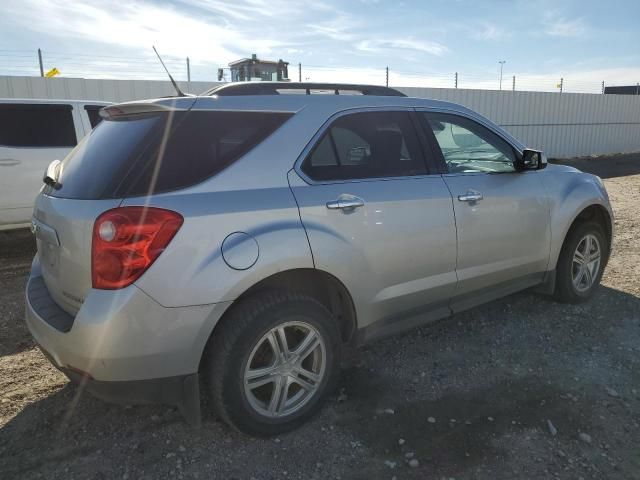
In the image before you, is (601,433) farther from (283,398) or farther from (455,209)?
(283,398)

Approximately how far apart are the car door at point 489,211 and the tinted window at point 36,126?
196 inches

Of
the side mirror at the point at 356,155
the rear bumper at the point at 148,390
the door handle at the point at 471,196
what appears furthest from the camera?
the door handle at the point at 471,196

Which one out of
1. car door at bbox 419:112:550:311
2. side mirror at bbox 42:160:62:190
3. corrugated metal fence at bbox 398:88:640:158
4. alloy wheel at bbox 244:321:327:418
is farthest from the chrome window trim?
corrugated metal fence at bbox 398:88:640:158

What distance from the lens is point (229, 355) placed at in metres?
2.42

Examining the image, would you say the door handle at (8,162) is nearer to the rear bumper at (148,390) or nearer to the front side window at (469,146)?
the rear bumper at (148,390)

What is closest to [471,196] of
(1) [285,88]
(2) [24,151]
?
(1) [285,88]

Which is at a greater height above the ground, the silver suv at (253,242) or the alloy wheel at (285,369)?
the silver suv at (253,242)

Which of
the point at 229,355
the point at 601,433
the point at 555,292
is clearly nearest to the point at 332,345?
the point at 229,355

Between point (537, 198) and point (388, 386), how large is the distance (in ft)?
5.95

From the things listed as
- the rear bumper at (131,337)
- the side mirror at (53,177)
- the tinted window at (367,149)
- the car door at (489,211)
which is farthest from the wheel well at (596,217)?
the side mirror at (53,177)

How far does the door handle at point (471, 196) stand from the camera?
3.31 metres

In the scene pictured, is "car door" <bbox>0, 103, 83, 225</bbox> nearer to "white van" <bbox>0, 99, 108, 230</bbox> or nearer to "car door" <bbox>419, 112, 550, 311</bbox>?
"white van" <bbox>0, 99, 108, 230</bbox>

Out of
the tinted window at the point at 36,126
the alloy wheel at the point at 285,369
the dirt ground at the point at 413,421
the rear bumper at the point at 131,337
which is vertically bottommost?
the dirt ground at the point at 413,421

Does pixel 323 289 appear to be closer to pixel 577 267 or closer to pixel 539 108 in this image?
pixel 577 267
